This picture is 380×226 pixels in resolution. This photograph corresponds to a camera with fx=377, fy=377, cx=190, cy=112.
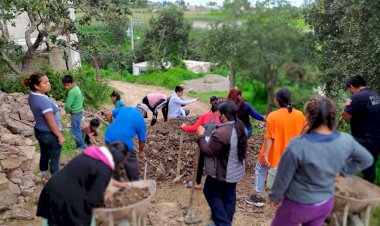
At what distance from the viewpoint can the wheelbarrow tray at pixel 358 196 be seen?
3.08 meters

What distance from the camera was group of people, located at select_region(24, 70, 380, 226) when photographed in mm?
2588

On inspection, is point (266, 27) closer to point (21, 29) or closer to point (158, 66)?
point (21, 29)

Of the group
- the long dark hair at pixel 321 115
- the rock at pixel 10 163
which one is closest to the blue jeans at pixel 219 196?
the long dark hair at pixel 321 115

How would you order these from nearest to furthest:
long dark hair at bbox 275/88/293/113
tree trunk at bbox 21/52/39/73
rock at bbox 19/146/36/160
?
long dark hair at bbox 275/88/293/113 < rock at bbox 19/146/36/160 < tree trunk at bbox 21/52/39/73

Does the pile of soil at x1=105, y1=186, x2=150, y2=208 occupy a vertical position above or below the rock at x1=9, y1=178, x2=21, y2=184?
above

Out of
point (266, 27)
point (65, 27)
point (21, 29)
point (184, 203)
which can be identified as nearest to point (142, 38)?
point (21, 29)

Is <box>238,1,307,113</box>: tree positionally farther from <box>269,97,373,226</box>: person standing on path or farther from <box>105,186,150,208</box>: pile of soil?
<box>105,186,150,208</box>: pile of soil

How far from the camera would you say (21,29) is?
1653cm

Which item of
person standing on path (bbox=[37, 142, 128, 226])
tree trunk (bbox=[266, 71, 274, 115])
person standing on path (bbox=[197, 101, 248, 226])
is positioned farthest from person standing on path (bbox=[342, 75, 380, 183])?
person standing on path (bbox=[37, 142, 128, 226])

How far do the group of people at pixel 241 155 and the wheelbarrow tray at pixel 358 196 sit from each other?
30 centimetres

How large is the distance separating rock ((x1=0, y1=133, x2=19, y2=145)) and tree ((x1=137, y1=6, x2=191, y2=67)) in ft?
59.1

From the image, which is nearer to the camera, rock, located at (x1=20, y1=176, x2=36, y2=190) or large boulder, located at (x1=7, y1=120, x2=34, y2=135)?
rock, located at (x1=20, y1=176, x2=36, y2=190)

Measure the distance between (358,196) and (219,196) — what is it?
53.9 inches

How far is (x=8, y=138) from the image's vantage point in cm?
609
